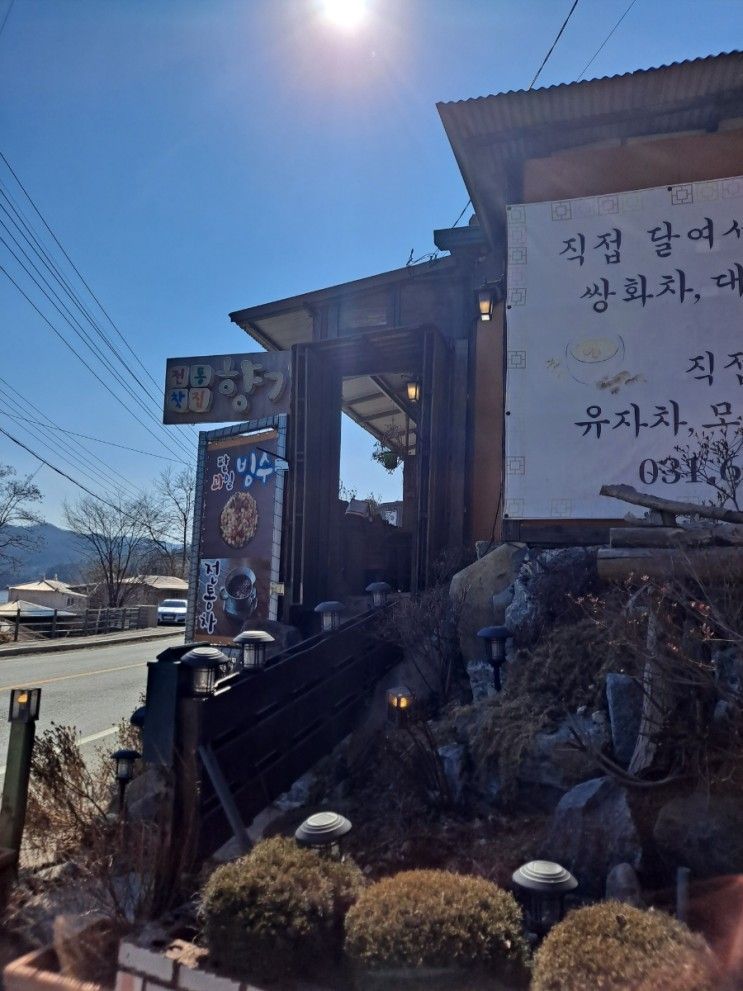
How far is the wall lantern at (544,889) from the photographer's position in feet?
11.4

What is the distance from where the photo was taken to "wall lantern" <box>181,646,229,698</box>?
199 inches

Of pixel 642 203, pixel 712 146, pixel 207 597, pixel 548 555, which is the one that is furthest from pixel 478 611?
pixel 207 597

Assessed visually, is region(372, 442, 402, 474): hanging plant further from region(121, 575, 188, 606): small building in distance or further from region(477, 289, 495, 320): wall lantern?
region(121, 575, 188, 606): small building in distance

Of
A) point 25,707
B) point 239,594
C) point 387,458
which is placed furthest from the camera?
point 387,458

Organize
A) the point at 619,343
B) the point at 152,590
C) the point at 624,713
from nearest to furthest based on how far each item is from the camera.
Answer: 1. the point at 624,713
2. the point at 619,343
3. the point at 152,590

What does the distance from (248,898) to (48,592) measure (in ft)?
164

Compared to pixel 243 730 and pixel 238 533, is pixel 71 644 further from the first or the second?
pixel 243 730

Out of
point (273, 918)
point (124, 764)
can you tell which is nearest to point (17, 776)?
point (124, 764)

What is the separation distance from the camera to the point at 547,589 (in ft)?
24.1

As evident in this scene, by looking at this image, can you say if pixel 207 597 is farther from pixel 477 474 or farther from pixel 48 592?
pixel 48 592

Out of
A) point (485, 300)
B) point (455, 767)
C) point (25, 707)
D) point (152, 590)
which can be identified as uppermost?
point (485, 300)

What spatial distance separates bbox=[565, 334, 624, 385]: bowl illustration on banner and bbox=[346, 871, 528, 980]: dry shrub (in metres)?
6.20

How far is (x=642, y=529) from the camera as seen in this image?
4.70m

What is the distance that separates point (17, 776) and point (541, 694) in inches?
159
